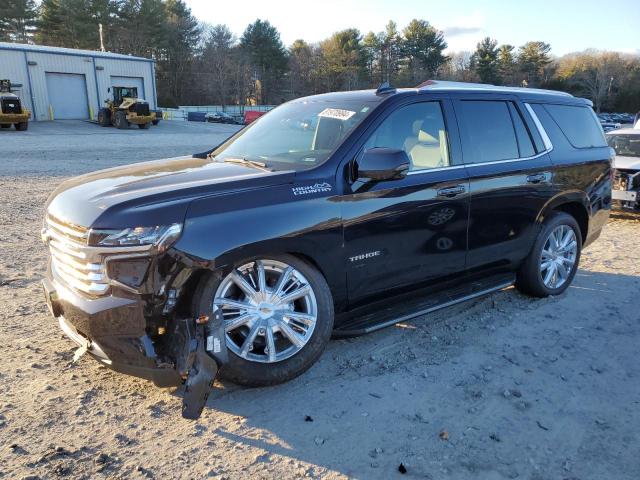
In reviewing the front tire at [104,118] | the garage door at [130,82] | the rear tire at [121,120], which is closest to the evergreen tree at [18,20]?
the garage door at [130,82]

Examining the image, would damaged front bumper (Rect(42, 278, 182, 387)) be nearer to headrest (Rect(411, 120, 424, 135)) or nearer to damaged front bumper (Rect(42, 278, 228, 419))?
damaged front bumper (Rect(42, 278, 228, 419))

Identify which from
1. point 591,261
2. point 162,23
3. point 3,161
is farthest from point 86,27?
point 591,261

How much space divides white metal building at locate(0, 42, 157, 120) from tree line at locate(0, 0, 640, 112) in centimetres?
2377

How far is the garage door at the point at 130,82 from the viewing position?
42812mm

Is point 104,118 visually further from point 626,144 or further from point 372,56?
point 372,56

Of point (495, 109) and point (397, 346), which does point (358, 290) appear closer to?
point (397, 346)

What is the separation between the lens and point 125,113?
34469 mm

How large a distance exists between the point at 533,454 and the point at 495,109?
9.83ft

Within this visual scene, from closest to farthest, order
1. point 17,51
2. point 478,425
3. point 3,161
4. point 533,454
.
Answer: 1. point 533,454
2. point 478,425
3. point 3,161
4. point 17,51

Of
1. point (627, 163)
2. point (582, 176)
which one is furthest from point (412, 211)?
point (627, 163)

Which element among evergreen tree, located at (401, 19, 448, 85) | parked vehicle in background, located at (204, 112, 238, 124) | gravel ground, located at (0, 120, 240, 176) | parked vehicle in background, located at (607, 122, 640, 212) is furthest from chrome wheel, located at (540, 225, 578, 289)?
evergreen tree, located at (401, 19, 448, 85)

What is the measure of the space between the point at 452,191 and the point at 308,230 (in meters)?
1.42

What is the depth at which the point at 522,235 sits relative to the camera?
477 centimetres

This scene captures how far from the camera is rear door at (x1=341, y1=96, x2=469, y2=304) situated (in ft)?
11.8
